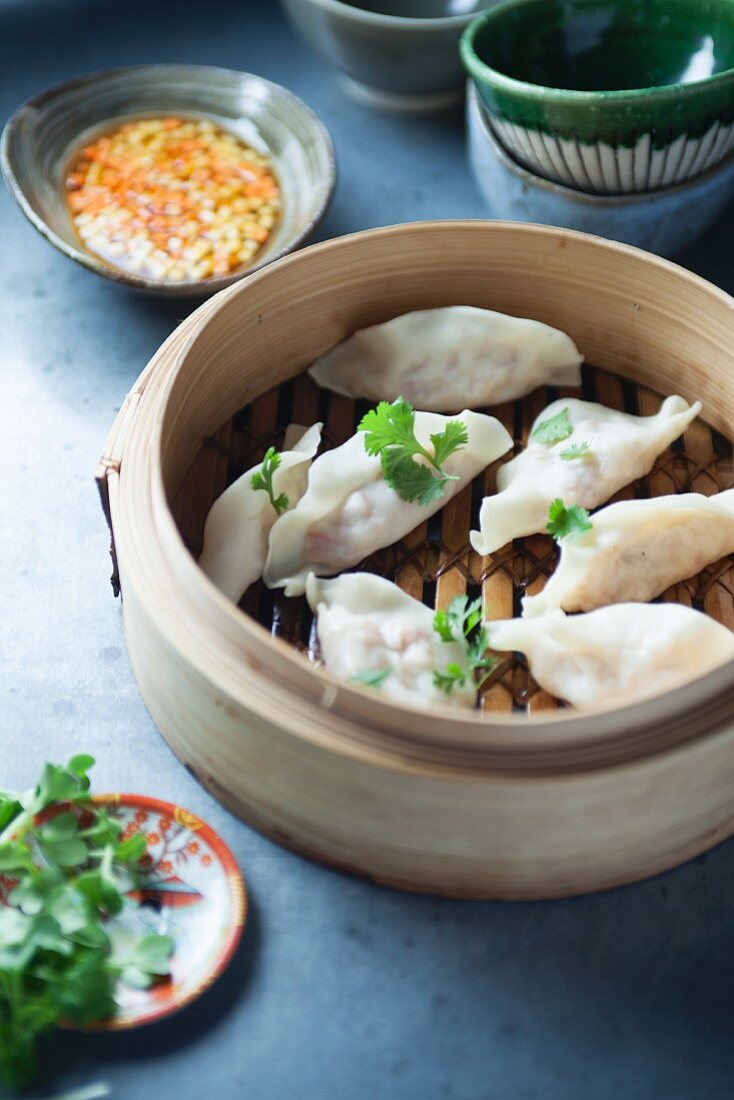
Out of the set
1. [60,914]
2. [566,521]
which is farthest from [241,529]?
[60,914]

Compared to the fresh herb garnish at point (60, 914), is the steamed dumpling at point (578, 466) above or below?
above

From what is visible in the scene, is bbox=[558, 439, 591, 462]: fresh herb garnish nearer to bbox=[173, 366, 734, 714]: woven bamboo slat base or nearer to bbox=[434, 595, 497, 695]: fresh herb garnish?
bbox=[173, 366, 734, 714]: woven bamboo slat base

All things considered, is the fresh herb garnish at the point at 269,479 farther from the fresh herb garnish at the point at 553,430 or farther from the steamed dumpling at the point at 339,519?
the fresh herb garnish at the point at 553,430

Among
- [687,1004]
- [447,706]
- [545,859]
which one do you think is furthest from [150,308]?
[687,1004]

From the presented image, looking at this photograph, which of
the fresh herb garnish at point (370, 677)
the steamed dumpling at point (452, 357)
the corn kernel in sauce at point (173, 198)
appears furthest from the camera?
the corn kernel in sauce at point (173, 198)

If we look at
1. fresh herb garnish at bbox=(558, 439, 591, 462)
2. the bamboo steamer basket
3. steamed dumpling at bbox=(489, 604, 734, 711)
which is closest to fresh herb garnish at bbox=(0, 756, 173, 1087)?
the bamboo steamer basket

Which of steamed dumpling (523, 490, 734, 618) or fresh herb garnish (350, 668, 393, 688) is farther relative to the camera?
steamed dumpling (523, 490, 734, 618)

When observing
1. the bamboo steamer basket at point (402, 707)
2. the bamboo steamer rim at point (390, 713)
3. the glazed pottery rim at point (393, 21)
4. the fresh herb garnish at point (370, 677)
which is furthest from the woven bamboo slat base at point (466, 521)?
the glazed pottery rim at point (393, 21)
